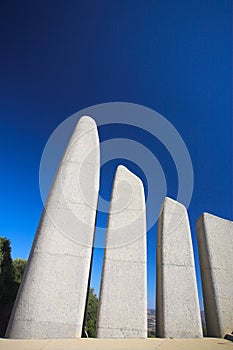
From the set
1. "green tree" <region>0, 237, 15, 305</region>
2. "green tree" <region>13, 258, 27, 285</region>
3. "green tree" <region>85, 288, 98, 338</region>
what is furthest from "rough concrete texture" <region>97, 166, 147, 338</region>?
"green tree" <region>85, 288, 98, 338</region>

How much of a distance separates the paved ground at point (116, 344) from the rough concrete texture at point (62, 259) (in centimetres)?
33

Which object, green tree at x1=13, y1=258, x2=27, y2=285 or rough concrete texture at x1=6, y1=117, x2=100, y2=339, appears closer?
rough concrete texture at x1=6, y1=117, x2=100, y2=339

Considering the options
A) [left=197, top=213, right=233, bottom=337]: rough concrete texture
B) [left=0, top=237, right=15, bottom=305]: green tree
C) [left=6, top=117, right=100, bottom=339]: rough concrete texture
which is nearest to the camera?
[left=6, top=117, right=100, bottom=339]: rough concrete texture

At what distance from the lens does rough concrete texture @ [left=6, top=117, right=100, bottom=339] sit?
4.64 metres

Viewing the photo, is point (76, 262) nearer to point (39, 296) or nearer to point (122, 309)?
point (39, 296)

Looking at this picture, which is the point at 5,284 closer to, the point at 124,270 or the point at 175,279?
the point at 124,270

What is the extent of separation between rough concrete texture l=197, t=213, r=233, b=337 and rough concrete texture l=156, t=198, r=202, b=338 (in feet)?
1.82

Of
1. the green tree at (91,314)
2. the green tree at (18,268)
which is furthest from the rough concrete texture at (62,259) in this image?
the green tree at (91,314)

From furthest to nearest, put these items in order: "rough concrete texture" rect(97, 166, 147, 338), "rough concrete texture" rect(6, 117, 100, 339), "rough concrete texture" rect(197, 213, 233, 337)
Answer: "rough concrete texture" rect(197, 213, 233, 337) < "rough concrete texture" rect(97, 166, 147, 338) < "rough concrete texture" rect(6, 117, 100, 339)

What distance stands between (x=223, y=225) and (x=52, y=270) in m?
5.46

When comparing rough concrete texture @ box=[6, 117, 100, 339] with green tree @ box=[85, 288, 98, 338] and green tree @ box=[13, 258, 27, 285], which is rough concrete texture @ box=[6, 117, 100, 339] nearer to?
green tree @ box=[13, 258, 27, 285]

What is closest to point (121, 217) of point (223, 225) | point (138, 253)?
point (138, 253)

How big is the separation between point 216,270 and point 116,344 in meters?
3.47

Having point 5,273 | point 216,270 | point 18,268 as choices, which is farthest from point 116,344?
point 18,268
